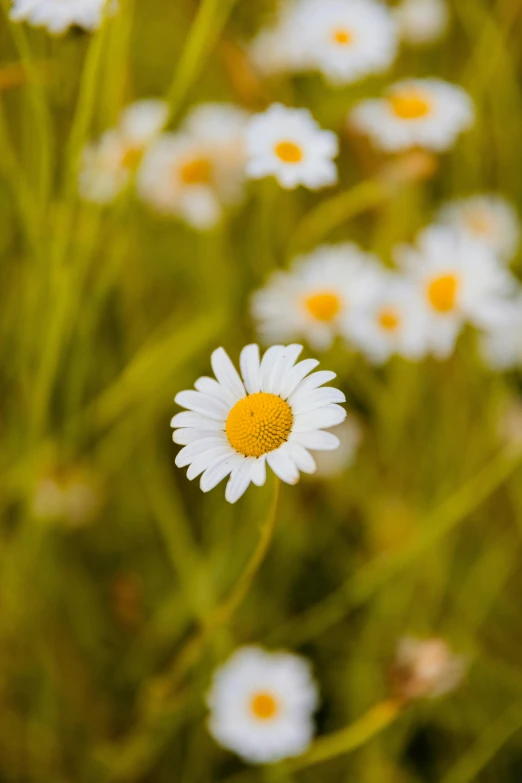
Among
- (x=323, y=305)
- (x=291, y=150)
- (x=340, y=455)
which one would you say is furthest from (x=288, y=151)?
(x=340, y=455)

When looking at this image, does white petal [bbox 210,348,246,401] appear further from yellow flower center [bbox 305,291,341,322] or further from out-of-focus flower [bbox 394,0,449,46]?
out-of-focus flower [bbox 394,0,449,46]

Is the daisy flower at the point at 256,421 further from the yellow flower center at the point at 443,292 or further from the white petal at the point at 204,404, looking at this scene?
the yellow flower center at the point at 443,292

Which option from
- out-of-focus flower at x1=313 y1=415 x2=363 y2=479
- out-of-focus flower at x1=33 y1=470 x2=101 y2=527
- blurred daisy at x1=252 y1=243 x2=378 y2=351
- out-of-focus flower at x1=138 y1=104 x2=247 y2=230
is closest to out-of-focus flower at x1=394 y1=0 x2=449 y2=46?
out-of-focus flower at x1=138 y1=104 x2=247 y2=230

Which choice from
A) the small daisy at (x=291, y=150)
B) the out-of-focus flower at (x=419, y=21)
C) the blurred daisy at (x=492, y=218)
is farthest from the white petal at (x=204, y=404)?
the out-of-focus flower at (x=419, y=21)

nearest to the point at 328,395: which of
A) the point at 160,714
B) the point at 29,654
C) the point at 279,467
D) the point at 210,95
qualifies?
the point at 279,467

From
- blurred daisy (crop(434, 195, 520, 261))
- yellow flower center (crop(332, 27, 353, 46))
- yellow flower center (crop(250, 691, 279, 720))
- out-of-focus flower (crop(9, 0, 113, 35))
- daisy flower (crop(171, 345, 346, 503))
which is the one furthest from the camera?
blurred daisy (crop(434, 195, 520, 261))
